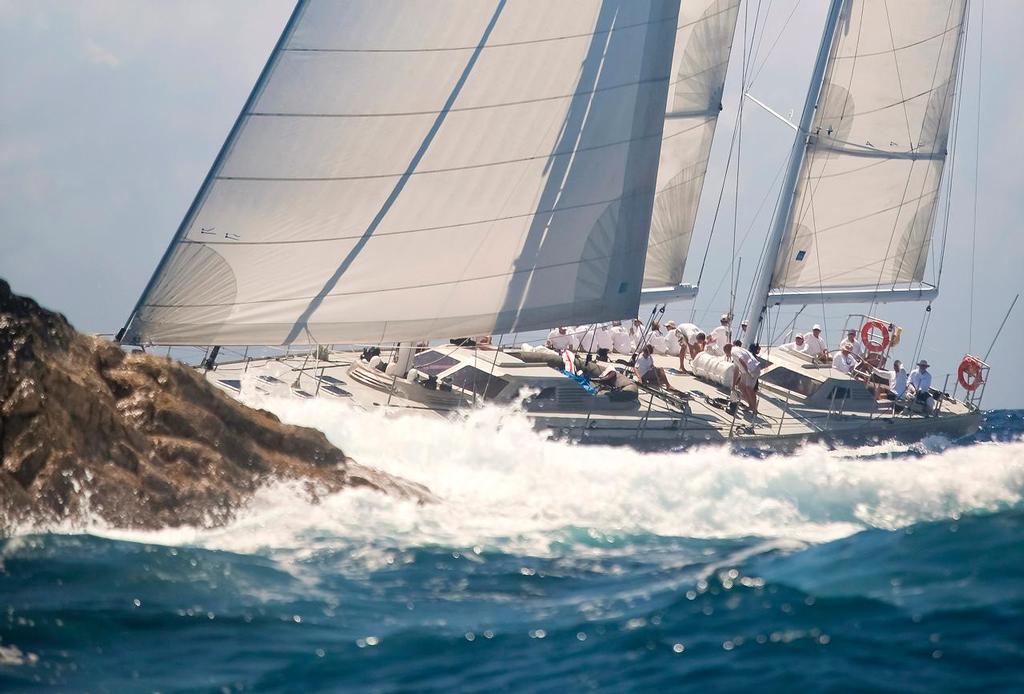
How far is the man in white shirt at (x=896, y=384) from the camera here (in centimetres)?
2362

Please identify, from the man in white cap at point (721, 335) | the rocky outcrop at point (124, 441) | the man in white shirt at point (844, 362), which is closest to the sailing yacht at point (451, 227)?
the man in white shirt at point (844, 362)

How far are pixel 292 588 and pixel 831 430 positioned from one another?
13.5 m

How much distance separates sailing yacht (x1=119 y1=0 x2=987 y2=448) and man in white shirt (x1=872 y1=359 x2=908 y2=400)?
31 cm

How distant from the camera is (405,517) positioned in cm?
1209

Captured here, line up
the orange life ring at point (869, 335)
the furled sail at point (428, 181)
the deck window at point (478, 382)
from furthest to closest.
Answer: the orange life ring at point (869, 335) → the deck window at point (478, 382) → the furled sail at point (428, 181)

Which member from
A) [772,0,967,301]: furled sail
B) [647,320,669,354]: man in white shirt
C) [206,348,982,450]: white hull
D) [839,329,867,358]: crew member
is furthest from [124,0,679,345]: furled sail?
[839,329,867,358]: crew member

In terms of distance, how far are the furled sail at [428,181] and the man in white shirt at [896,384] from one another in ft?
22.4

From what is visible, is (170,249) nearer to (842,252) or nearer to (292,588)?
(292,588)

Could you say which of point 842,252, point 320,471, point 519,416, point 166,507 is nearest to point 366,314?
point 519,416

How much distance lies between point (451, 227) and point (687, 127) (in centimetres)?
856

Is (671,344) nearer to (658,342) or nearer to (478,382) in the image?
(658,342)

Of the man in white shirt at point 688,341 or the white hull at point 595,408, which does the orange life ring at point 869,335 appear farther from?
the white hull at point 595,408

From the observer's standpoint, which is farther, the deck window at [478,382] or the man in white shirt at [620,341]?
the man in white shirt at [620,341]

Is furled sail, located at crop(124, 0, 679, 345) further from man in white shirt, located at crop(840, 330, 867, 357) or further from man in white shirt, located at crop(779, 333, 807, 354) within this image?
man in white shirt, located at crop(840, 330, 867, 357)
